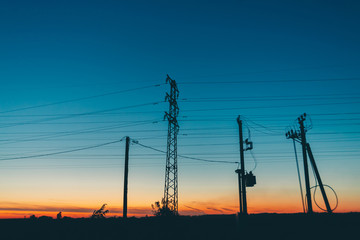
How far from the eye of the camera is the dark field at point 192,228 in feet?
72.9

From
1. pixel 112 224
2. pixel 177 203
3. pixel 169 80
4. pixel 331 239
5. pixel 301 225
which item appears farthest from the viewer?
pixel 169 80

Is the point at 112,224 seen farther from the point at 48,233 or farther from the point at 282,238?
the point at 282,238

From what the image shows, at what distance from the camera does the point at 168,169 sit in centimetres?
2853

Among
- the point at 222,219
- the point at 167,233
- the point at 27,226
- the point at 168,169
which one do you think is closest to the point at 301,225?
the point at 222,219

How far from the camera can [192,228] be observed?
24.1 metres

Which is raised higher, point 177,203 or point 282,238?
point 177,203

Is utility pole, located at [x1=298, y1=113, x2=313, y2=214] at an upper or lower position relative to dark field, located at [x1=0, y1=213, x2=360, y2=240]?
upper

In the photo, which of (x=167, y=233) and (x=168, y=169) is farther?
(x=168, y=169)

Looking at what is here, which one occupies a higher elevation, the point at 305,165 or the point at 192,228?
the point at 305,165

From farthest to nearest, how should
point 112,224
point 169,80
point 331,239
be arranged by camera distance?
point 169,80 → point 112,224 → point 331,239

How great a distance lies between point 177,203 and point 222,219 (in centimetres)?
489

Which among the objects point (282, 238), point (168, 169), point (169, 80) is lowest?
point (282, 238)

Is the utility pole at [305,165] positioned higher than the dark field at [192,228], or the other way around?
the utility pole at [305,165]

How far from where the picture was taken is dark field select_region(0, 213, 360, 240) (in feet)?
72.9
